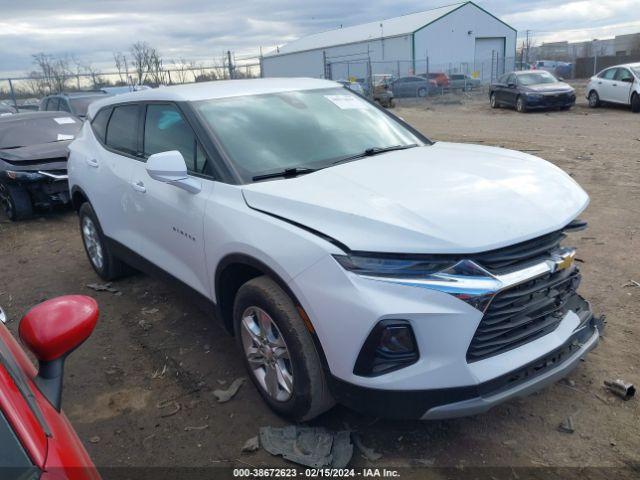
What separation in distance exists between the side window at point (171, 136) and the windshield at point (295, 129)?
7.0 inches

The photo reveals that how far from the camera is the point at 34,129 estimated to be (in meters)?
9.23

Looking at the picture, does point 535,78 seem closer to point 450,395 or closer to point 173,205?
point 173,205

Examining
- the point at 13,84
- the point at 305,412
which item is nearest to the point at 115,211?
the point at 305,412

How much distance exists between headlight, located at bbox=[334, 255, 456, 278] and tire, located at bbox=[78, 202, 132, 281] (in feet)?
11.0

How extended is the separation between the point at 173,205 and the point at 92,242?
2395mm

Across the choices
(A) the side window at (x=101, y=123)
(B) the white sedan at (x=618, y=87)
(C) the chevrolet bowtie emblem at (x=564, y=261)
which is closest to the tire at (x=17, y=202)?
(A) the side window at (x=101, y=123)

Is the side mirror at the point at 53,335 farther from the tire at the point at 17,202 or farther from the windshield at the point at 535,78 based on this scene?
the windshield at the point at 535,78

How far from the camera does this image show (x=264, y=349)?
3.03 m

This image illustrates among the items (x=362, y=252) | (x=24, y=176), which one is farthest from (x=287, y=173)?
(x=24, y=176)

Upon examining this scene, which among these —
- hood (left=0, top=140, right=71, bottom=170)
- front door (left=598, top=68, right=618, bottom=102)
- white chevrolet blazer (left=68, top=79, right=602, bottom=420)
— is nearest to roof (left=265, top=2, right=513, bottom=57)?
front door (left=598, top=68, right=618, bottom=102)

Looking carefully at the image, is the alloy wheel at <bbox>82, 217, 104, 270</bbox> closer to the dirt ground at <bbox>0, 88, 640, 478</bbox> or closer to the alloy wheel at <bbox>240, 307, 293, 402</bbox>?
the dirt ground at <bbox>0, 88, 640, 478</bbox>

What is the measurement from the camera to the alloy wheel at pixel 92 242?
5.42 meters

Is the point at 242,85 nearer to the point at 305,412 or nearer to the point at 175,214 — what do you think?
the point at 175,214

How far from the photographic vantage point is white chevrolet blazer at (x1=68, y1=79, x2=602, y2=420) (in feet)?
7.83
